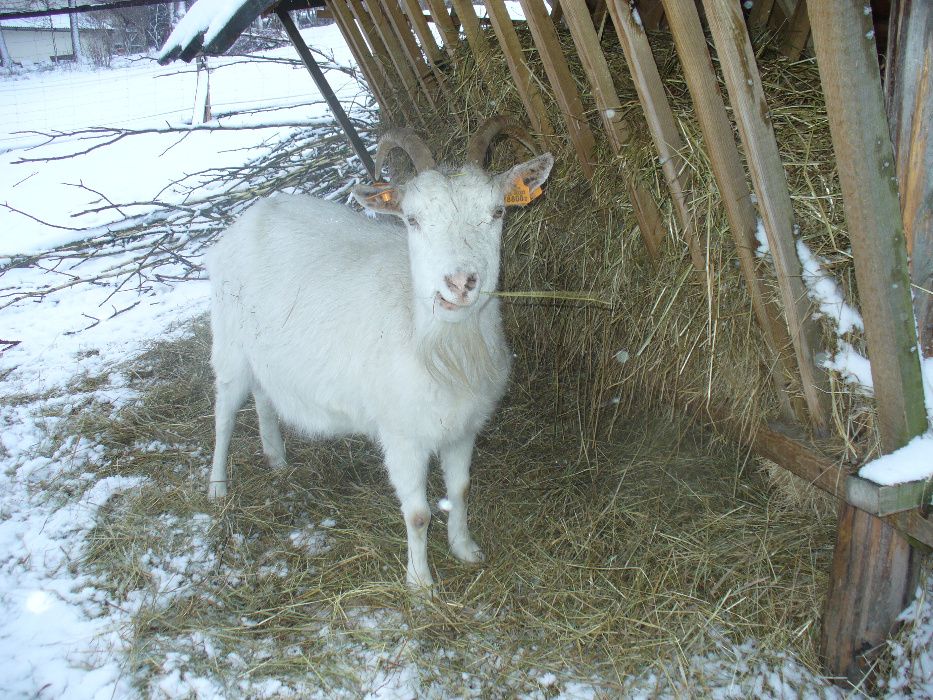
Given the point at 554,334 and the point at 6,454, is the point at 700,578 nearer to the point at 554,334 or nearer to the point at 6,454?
the point at 554,334

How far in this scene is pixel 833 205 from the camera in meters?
2.42

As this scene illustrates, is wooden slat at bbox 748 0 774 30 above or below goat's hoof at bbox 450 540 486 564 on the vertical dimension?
above

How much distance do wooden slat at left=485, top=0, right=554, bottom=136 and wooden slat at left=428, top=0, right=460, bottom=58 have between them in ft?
2.92

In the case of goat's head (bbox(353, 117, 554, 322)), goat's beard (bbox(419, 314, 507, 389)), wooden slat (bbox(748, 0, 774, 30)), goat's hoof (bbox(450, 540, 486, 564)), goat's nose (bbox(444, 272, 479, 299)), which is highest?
wooden slat (bbox(748, 0, 774, 30))

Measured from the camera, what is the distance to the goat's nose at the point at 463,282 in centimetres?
266

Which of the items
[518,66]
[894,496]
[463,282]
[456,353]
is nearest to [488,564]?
[456,353]

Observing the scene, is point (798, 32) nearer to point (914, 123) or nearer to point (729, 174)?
point (729, 174)

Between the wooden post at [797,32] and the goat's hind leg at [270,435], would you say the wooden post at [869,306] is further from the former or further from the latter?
the goat's hind leg at [270,435]

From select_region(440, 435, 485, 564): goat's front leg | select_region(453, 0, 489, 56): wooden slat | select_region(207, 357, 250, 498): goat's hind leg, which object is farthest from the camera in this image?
select_region(207, 357, 250, 498): goat's hind leg

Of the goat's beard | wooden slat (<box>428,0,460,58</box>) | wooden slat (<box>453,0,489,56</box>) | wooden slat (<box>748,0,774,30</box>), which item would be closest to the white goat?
the goat's beard

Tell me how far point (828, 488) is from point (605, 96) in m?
1.76

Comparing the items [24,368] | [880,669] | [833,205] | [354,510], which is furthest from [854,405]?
[24,368]

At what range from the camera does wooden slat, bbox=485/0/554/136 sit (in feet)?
10.3

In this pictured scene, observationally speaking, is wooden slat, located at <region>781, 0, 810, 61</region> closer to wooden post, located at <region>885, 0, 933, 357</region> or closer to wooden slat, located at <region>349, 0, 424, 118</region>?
wooden post, located at <region>885, 0, 933, 357</region>
